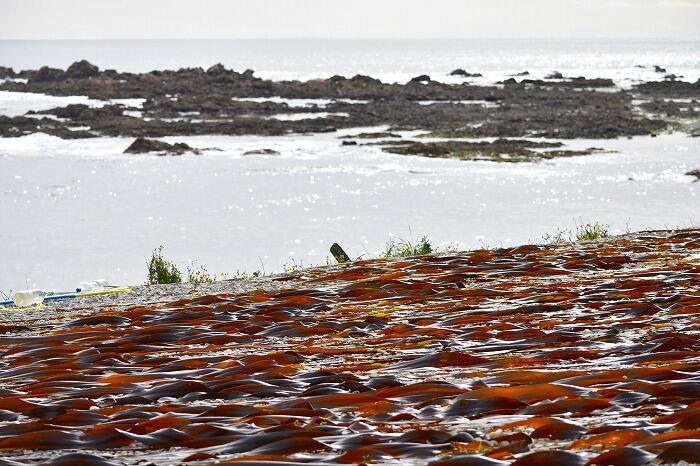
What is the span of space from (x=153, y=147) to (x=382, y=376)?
37.7 meters

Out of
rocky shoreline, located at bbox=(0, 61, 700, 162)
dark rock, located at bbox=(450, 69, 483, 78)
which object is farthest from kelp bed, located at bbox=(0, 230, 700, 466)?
dark rock, located at bbox=(450, 69, 483, 78)

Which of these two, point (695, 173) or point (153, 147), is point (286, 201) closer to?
point (695, 173)

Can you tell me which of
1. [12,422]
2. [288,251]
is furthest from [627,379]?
[288,251]

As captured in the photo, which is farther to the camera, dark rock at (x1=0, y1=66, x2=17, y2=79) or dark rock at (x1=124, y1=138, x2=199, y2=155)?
dark rock at (x1=0, y1=66, x2=17, y2=79)

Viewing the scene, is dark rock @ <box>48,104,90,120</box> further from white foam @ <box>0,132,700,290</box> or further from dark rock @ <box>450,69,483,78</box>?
dark rock @ <box>450,69,483,78</box>

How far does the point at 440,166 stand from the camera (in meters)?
37.8

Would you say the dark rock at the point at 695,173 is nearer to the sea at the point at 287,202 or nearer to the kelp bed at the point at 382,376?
the sea at the point at 287,202

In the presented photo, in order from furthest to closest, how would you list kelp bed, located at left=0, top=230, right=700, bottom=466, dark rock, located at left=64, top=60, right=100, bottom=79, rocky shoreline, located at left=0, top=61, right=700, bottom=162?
1. dark rock, located at left=64, top=60, right=100, bottom=79
2. rocky shoreline, located at left=0, top=61, right=700, bottom=162
3. kelp bed, located at left=0, top=230, right=700, bottom=466

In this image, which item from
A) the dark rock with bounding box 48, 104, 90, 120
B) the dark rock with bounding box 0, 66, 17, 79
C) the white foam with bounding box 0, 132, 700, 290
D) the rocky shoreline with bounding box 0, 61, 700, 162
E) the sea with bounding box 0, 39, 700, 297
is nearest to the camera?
the sea with bounding box 0, 39, 700, 297

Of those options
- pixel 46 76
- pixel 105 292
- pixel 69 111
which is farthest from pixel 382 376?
pixel 46 76

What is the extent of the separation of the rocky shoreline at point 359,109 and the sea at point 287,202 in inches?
197

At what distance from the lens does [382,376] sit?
19.0 feet

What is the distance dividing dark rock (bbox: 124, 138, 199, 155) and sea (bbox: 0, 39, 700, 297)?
816mm

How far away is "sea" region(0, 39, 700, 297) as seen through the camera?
21.7m
